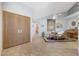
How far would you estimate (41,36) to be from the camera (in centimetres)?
363

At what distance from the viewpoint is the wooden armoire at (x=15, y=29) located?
3350mm

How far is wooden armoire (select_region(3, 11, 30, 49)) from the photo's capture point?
335 cm

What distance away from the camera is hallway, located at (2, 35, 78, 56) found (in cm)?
337

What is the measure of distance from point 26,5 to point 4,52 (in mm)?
1427

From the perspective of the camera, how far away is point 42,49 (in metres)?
3.59

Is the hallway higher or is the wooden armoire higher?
the wooden armoire

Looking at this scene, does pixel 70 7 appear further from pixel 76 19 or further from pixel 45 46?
pixel 45 46

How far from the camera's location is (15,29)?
3.53 meters

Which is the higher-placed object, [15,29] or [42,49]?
[15,29]

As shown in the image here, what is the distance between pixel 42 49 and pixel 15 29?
1.00 m

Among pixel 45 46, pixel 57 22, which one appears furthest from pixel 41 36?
pixel 57 22

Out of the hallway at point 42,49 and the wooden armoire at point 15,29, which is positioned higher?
the wooden armoire at point 15,29

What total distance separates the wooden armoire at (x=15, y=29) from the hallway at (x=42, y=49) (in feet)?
0.56

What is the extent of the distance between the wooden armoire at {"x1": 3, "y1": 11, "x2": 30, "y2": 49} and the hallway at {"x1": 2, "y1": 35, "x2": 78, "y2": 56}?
6.7 inches
